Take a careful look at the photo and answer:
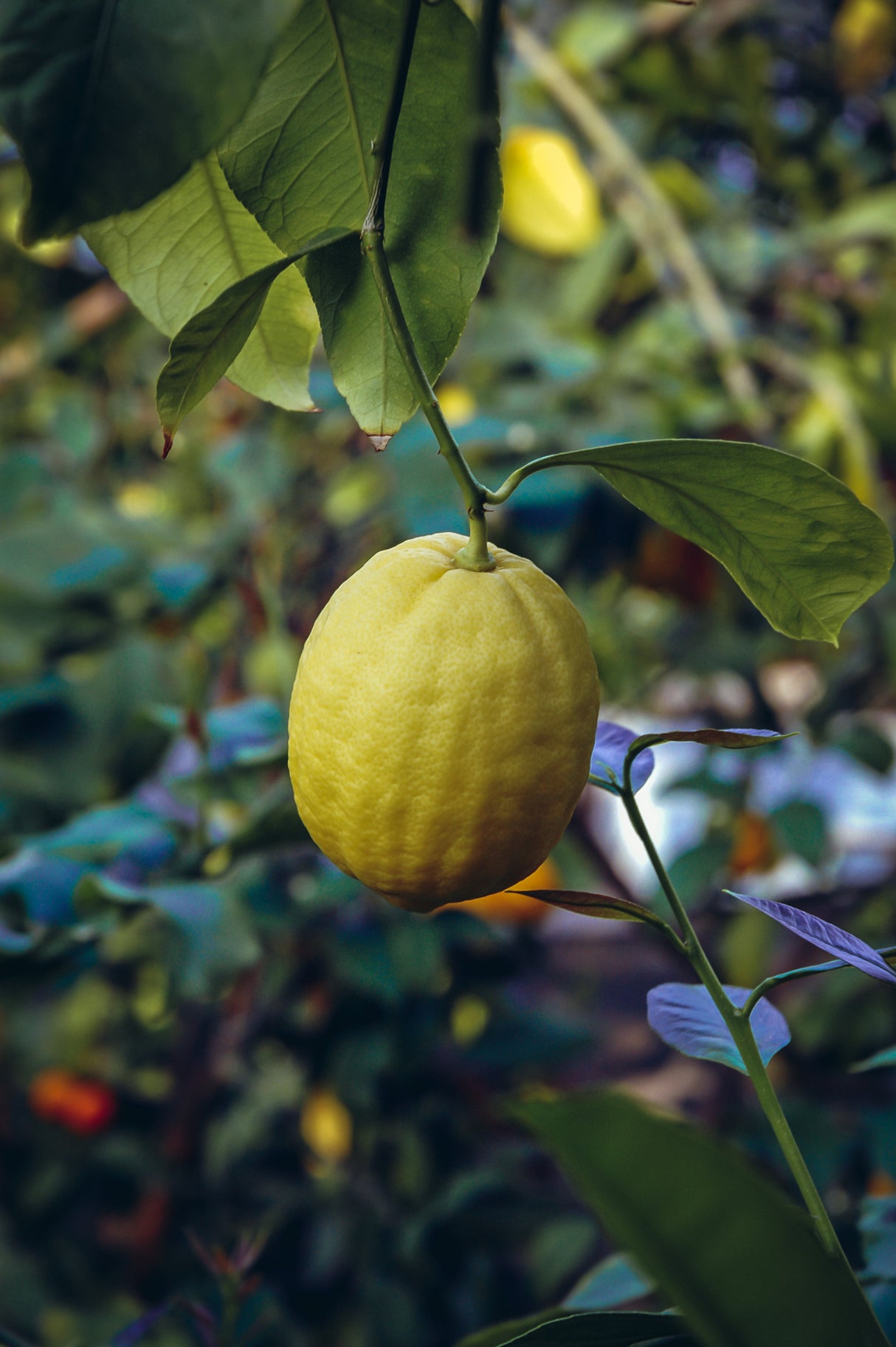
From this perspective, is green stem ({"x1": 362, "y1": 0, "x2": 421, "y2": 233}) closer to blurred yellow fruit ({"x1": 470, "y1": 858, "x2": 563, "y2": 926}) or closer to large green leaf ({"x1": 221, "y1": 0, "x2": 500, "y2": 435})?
large green leaf ({"x1": 221, "y1": 0, "x2": 500, "y2": 435})

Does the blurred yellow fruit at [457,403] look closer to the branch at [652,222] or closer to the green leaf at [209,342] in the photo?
the branch at [652,222]

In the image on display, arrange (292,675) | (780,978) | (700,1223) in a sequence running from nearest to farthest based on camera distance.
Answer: (700,1223) → (780,978) → (292,675)

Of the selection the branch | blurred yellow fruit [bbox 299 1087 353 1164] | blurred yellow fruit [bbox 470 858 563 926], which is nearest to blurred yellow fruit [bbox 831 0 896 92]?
the branch

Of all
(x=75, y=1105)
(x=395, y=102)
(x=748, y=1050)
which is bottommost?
(x=75, y=1105)

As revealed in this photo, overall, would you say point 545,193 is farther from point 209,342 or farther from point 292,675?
point 209,342

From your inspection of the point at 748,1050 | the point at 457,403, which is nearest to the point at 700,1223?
the point at 748,1050

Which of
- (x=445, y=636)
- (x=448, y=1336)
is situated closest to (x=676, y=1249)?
(x=445, y=636)
